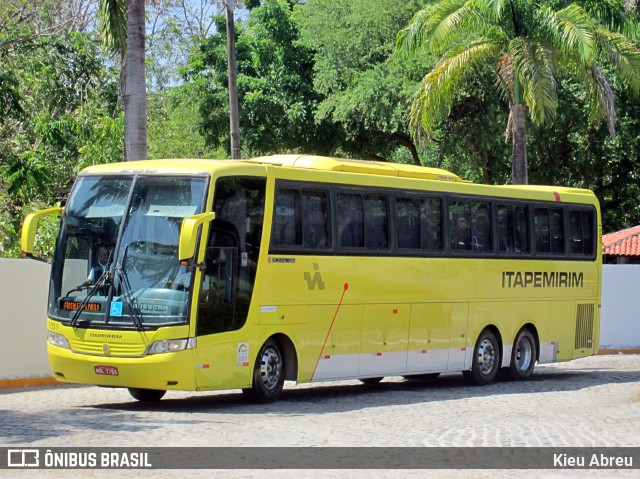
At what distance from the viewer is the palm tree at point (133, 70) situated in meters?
21.6

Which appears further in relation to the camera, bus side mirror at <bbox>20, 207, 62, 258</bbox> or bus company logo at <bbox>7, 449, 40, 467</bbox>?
bus side mirror at <bbox>20, 207, 62, 258</bbox>

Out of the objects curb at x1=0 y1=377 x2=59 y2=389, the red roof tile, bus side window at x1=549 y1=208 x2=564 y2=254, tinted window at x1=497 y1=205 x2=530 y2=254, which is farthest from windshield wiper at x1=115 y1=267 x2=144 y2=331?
the red roof tile

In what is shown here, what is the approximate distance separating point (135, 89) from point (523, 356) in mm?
8946

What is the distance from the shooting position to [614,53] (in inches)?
1016

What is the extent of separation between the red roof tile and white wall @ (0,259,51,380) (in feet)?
67.5

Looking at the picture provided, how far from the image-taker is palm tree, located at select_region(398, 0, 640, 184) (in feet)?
83.6

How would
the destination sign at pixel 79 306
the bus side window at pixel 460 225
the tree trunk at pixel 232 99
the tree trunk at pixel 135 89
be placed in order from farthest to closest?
1. the tree trunk at pixel 232 99
2. the tree trunk at pixel 135 89
3. the bus side window at pixel 460 225
4. the destination sign at pixel 79 306

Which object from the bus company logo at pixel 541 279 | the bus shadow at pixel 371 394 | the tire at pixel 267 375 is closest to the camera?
the bus shadow at pixel 371 394

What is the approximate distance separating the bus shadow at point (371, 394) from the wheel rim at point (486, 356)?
13.5 inches

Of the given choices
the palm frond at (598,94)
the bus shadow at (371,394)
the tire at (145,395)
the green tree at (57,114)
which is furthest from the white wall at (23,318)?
the palm frond at (598,94)

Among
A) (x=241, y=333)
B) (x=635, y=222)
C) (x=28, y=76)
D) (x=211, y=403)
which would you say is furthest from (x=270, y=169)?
(x=635, y=222)

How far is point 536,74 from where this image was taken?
25484 millimetres

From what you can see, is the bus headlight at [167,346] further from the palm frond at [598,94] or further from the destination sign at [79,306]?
the palm frond at [598,94]

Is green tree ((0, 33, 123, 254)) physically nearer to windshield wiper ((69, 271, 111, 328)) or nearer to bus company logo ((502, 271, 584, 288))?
bus company logo ((502, 271, 584, 288))
